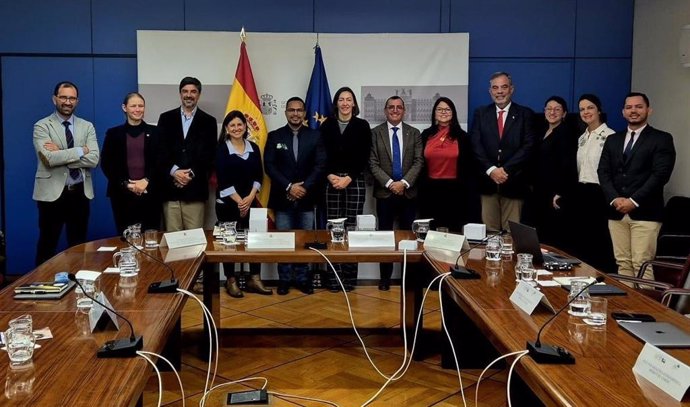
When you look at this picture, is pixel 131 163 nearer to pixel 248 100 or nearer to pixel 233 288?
pixel 248 100

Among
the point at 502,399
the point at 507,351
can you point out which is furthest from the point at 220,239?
the point at 507,351

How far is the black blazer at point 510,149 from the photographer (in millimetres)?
4871

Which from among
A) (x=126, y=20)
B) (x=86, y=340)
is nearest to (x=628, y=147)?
(x=86, y=340)

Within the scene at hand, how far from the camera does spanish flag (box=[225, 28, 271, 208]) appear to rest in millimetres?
5133

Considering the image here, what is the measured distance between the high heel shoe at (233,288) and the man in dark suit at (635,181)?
2.67 metres

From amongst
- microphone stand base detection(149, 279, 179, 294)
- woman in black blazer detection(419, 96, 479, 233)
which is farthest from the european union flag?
microphone stand base detection(149, 279, 179, 294)

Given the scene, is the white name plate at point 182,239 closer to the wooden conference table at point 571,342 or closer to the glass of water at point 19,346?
the wooden conference table at point 571,342

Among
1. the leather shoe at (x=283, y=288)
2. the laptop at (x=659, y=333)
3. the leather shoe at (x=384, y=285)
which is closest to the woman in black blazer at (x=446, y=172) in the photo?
the leather shoe at (x=384, y=285)

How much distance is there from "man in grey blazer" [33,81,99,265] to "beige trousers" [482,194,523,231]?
2935mm

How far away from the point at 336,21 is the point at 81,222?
2.62m

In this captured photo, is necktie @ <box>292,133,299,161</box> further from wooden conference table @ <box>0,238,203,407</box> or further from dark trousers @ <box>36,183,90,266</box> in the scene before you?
wooden conference table @ <box>0,238,203,407</box>

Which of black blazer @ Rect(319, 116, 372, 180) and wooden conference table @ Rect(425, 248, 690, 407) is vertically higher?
black blazer @ Rect(319, 116, 372, 180)

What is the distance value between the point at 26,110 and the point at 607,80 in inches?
195

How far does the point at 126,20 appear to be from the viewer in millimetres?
5426
